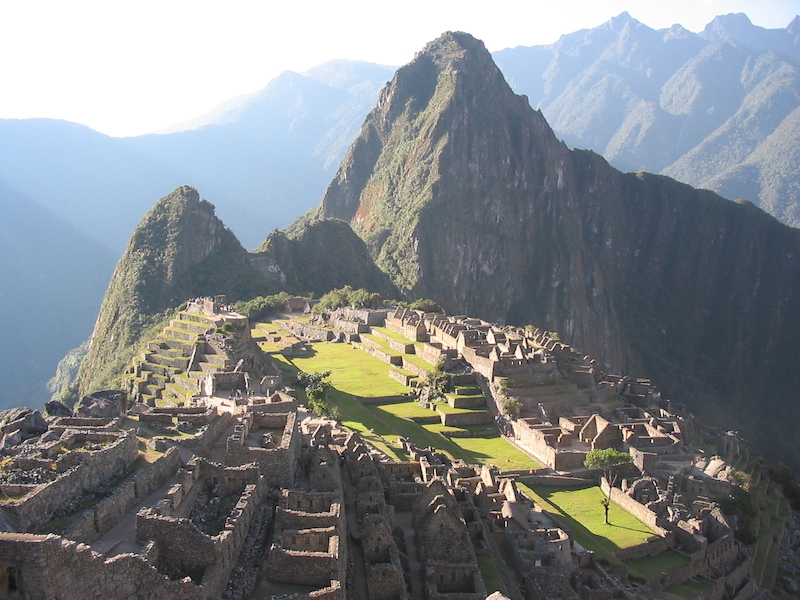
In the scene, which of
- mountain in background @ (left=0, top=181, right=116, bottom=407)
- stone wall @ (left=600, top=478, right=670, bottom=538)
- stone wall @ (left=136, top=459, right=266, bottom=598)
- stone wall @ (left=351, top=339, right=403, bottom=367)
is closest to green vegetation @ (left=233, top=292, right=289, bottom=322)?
stone wall @ (left=351, top=339, right=403, bottom=367)

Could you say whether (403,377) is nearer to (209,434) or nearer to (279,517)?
(209,434)

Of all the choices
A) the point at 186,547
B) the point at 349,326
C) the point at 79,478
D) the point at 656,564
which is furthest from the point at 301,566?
the point at 349,326

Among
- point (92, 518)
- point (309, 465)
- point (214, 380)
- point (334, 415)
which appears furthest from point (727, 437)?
point (92, 518)

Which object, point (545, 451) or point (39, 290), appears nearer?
point (545, 451)

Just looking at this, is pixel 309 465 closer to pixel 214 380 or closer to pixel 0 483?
pixel 0 483

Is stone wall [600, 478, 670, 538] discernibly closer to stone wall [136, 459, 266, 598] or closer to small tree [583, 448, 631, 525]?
small tree [583, 448, 631, 525]

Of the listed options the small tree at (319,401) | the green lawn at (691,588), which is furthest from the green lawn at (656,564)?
the small tree at (319,401)
